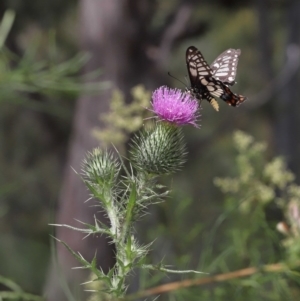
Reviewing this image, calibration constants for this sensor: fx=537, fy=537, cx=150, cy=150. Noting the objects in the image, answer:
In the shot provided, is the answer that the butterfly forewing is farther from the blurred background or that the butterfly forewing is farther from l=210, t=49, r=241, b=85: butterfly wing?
the blurred background

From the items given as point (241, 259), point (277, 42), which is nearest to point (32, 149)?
point (277, 42)

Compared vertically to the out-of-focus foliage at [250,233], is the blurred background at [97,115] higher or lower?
higher

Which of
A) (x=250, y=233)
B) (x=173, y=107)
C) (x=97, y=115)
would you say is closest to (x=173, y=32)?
(x=97, y=115)

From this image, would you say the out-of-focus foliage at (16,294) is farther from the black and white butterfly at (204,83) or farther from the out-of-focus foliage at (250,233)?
the black and white butterfly at (204,83)

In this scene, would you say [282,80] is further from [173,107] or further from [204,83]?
[173,107]

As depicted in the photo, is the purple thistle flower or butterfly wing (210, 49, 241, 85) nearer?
the purple thistle flower

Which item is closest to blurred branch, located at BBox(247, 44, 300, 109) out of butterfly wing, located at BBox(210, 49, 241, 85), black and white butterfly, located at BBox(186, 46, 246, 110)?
butterfly wing, located at BBox(210, 49, 241, 85)

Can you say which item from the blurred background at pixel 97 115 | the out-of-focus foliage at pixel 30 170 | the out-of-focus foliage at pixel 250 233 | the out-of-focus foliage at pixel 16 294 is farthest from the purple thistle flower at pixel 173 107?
the out-of-focus foliage at pixel 30 170
